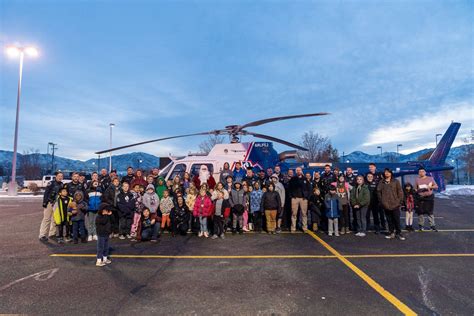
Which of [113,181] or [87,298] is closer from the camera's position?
[87,298]

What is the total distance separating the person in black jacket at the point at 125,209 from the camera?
7.15 m

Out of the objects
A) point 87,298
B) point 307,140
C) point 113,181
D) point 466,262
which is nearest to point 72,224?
point 113,181

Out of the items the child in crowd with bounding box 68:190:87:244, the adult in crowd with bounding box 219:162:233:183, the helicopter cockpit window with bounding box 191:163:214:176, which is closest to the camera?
the child in crowd with bounding box 68:190:87:244

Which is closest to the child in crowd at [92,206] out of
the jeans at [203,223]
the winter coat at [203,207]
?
the winter coat at [203,207]

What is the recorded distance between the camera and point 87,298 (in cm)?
375

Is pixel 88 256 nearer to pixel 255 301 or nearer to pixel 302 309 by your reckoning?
pixel 255 301

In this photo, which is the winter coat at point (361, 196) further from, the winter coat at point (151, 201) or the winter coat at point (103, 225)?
the winter coat at point (103, 225)

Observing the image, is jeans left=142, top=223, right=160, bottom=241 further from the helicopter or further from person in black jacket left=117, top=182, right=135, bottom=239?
the helicopter

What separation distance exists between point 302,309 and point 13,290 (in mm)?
4443

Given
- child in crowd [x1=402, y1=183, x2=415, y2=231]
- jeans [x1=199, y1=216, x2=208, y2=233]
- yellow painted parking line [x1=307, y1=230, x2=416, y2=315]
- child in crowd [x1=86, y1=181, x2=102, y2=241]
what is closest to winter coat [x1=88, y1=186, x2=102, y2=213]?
child in crowd [x1=86, y1=181, x2=102, y2=241]

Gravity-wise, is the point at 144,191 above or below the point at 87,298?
above

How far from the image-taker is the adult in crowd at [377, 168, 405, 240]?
7047 mm

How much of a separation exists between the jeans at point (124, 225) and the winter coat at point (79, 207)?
0.97m

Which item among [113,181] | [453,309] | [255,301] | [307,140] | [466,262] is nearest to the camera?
→ [453,309]
